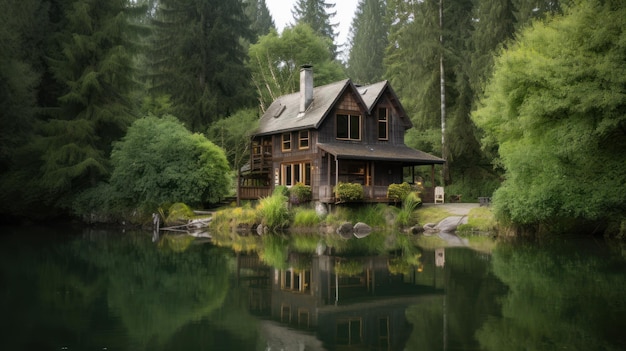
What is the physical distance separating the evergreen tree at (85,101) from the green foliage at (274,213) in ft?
41.8

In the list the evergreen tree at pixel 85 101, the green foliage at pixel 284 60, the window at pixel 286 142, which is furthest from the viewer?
the green foliage at pixel 284 60

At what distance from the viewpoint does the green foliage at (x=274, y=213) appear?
33.5 m

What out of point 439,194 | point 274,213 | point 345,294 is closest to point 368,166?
point 439,194

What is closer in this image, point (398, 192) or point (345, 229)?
point (345, 229)

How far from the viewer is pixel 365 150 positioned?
3734 centimetres

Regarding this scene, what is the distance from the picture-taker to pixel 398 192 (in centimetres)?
3497

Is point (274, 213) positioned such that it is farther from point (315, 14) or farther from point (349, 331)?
point (315, 14)

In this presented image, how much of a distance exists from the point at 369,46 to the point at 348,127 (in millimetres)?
48513

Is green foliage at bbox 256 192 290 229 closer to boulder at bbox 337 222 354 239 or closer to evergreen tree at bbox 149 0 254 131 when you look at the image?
boulder at bbox 337 222 354 239

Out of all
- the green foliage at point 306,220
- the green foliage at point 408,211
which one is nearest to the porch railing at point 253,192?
the green foliage at point 306,220

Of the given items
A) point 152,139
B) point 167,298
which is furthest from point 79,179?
point 167,298

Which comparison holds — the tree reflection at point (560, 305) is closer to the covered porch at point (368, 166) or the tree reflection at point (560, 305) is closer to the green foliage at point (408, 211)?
the green foliage at point (408, 211)

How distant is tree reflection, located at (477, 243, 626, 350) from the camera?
933 cm

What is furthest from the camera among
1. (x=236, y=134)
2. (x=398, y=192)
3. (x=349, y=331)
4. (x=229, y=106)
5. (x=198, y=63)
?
(x=229, y=106)
